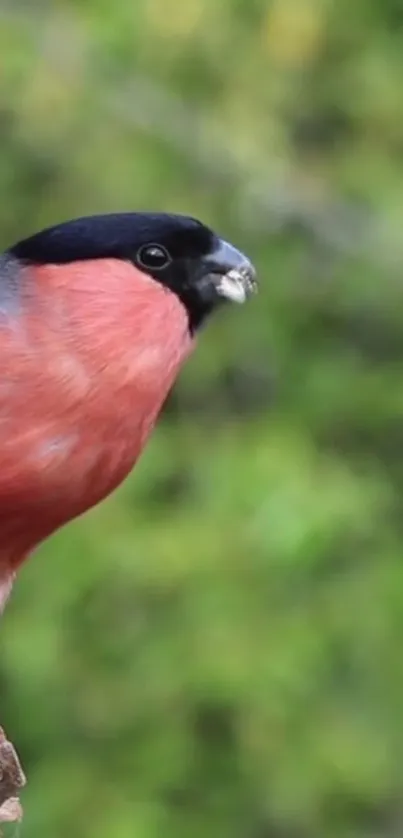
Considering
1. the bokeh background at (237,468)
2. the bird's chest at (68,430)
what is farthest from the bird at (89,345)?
the bokeh background at (237,468)

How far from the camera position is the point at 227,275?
7.52 ft

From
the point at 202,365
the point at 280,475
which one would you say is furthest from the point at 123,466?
the point at 202,365

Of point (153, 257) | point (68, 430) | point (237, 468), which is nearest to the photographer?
point (68, 430)

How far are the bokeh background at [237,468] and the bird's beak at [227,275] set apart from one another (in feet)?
4.36

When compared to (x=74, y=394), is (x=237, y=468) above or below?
below

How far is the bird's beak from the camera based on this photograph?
2275 millimetres

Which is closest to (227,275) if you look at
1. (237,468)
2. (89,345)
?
(89,345)

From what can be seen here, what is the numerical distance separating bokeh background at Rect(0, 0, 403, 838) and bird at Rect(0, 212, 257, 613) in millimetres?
1383

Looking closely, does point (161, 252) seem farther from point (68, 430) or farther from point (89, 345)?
point (68, 430)

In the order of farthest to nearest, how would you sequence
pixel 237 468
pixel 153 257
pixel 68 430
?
pixel 237 468 → pixel 153 257 → pixel 68 430

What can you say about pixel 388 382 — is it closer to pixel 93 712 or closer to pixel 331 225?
pixel 331 225

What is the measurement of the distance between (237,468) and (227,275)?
1.47 meters

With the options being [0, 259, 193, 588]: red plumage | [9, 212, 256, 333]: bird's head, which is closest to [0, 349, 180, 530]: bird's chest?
[0, 259, 193, 588]: red plumage

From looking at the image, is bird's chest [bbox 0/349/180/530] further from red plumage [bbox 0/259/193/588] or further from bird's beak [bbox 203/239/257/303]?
bird's beak [bbox 203/239/257/303]
